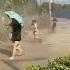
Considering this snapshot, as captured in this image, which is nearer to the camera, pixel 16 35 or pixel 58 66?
pixel 58 66

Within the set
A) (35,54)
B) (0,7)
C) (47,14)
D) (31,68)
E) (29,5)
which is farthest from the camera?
(47,14)

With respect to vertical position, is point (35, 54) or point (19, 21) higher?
point (19, 21)

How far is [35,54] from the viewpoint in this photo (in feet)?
44.5

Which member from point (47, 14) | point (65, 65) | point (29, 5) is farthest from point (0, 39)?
point (47, 14)

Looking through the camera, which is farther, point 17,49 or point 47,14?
point 47,14

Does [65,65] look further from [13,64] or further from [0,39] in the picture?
[0,39]

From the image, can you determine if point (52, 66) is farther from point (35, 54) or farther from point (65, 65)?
point (35, 54)

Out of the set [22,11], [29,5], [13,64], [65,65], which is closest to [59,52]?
[13,64]

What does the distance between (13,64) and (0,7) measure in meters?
11.1

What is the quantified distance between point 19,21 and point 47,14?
28.8 metres

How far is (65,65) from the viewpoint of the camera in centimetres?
660

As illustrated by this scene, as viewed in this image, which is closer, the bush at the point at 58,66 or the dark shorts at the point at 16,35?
the bush at the point at 58,66

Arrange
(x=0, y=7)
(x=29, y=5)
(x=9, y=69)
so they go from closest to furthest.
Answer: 1. (x=9, y=69)
2. (x=0, y=7)
3. (x=29, y=5)

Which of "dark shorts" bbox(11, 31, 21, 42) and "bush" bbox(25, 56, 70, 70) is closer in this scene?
"bush" bbox(25, 56, 70, 70)
